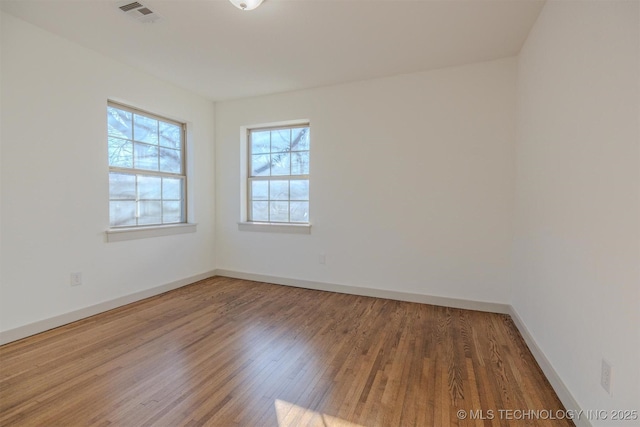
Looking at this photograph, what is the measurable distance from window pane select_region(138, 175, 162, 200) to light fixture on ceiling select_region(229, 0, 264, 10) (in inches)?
91.0

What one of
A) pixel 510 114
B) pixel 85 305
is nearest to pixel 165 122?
pixel 85 305

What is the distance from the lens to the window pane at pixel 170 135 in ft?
12.5

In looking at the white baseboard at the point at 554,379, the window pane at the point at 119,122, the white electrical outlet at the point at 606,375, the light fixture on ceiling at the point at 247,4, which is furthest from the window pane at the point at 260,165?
the white electrical outlet at the point at 606,375

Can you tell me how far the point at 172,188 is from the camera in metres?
3.99

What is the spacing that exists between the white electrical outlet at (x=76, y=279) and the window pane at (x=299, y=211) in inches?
92.1

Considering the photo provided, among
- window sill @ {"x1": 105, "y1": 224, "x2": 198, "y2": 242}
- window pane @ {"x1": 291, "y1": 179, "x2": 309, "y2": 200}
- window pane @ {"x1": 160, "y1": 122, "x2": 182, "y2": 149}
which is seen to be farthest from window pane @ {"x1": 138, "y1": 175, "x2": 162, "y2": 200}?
window pane @ {"x1": 291, "y1": 179, "x2": 309, "y2": 200}

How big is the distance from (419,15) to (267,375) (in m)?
2.80

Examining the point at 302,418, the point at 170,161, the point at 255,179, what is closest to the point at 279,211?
the point at 255,179

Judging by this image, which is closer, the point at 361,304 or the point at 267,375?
the point at 267,375

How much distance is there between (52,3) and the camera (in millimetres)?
2195

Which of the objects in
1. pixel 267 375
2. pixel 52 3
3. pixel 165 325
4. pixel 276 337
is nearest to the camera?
pixel 267 375

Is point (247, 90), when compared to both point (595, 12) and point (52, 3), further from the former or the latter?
point (595, 12)

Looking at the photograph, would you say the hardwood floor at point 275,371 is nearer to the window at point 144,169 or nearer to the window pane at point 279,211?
the window at point 144,169

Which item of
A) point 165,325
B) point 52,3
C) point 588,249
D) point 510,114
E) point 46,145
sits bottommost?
point 165,325
